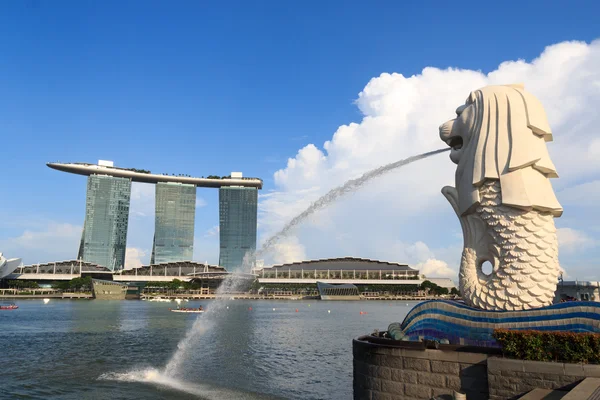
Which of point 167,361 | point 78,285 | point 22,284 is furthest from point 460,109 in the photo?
point 22,284

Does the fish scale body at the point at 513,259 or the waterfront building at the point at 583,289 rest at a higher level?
the fish scale body at the point at 513,259

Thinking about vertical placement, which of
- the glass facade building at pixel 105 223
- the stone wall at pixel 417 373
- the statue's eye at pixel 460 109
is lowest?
the stone wall at pixel 417 373

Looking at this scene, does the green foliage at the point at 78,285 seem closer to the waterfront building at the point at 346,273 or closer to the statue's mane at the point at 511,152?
the waterfront building at the point at 346,273

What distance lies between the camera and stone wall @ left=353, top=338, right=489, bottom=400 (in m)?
12.8

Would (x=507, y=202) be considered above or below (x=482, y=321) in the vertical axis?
above

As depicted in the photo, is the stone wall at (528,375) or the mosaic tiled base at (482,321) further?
the mosaic tiled base at (482,321)

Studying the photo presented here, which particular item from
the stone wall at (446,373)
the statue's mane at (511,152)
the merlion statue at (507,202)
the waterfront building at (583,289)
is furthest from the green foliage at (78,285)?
the statue's mane at (511,152)

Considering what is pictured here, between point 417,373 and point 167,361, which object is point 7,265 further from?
point 417,373

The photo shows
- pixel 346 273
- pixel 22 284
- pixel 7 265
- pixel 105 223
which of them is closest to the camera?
pixel 7 265

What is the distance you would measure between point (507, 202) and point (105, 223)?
190158 millimetres

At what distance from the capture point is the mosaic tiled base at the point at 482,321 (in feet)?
44.8

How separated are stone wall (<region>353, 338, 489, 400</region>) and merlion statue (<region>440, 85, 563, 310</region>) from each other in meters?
3.19

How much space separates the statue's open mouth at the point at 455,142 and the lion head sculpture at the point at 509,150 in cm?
74

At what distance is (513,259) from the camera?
15.3 m
